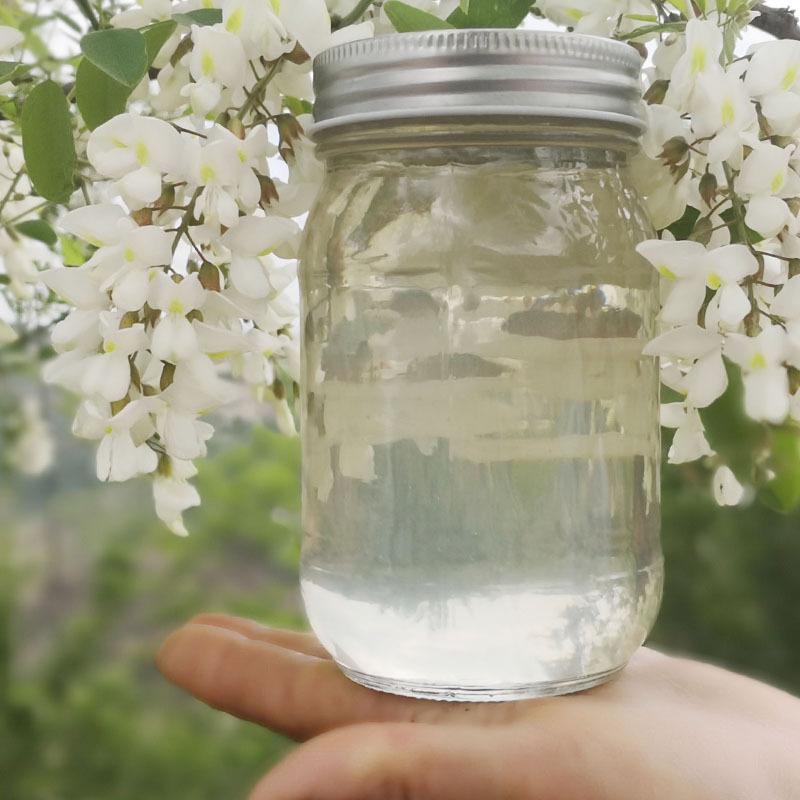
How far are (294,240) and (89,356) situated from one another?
100mm

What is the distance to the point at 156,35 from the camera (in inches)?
17.5

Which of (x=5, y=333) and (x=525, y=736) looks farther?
(x=5, y=333)

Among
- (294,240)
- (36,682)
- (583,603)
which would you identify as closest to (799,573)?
(583,603)

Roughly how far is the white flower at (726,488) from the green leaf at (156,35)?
1.06 ft

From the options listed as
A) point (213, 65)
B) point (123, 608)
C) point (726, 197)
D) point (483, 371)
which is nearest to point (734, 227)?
point (726, 197)

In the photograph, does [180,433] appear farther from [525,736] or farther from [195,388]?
[525,736]

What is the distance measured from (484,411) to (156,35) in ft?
0.71

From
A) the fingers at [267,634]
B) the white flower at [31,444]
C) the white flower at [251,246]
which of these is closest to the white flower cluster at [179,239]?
the white flower at [251,246]

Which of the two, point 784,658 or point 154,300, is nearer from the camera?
point 154,300

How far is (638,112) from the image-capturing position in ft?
1.52

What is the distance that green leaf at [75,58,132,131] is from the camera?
1.47 ft

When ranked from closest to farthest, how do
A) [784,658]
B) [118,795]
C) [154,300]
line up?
[154,300] → [784,658] → [118,795]

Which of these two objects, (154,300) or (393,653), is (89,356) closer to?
(154,300)

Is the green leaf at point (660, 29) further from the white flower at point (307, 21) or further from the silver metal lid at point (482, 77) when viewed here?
the white flower at point (307, 21)
